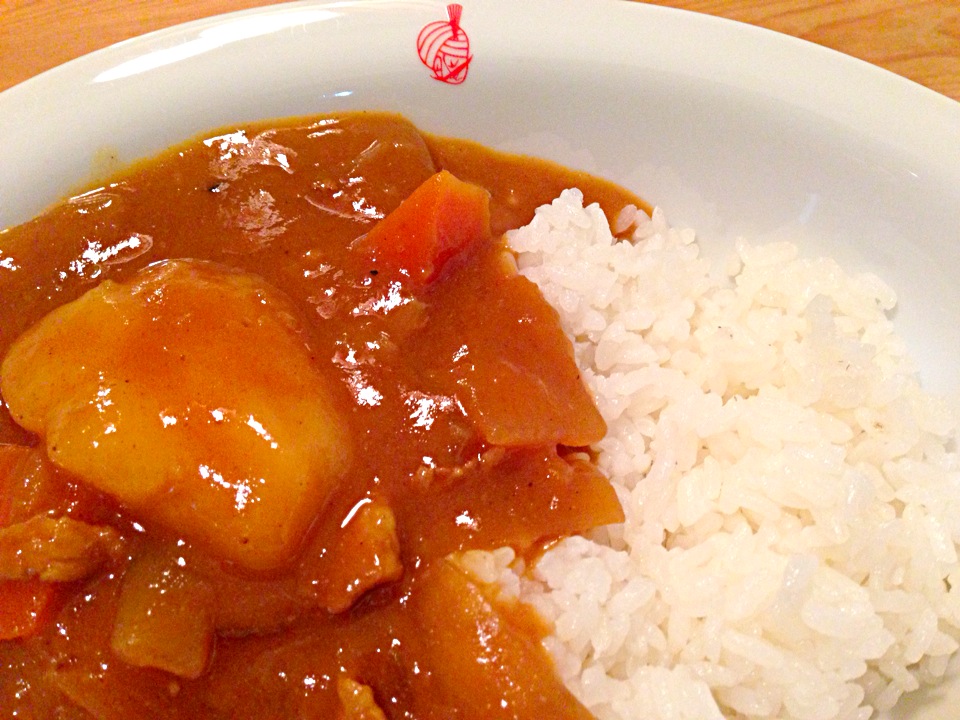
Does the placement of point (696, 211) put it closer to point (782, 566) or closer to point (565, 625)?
point (782, 566)

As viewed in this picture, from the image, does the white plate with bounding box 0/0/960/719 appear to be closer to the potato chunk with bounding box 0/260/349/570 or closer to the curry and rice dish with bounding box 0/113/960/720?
the curry and rice dish with bounding box 0/113/960/720

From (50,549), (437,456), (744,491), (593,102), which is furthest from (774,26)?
(50,549)

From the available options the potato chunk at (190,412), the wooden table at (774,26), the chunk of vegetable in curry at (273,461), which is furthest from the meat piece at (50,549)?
the wooden table at (774,26)

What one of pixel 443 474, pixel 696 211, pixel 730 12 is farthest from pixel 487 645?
pixel 730 12

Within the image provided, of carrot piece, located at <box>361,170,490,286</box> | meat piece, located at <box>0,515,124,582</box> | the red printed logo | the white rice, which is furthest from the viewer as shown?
the red printed logo

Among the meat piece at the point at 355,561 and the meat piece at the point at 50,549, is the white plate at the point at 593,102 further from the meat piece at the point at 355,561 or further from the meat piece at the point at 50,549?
the meat piece at the point at 355,561

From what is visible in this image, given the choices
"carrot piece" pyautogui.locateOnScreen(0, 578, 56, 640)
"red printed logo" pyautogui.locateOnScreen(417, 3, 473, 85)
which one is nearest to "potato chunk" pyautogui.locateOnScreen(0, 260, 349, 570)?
"carrot piece" pyautogui.locateOnScreen(0, 578, 56, 640)
